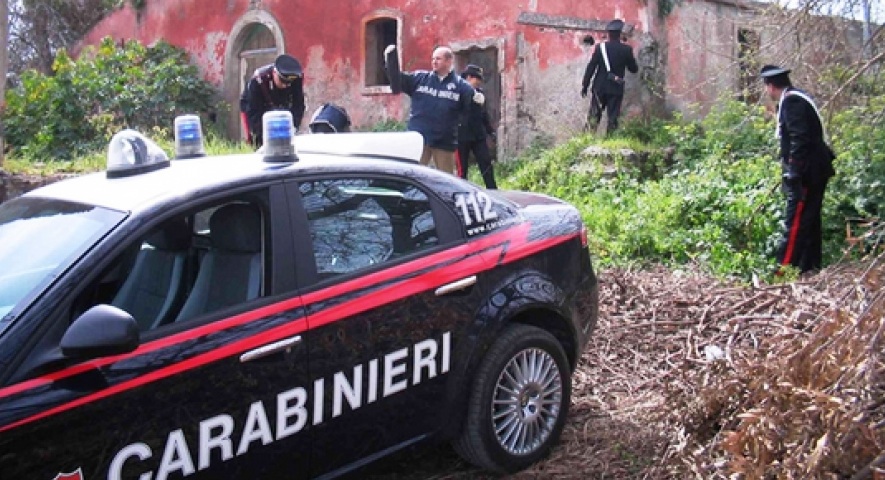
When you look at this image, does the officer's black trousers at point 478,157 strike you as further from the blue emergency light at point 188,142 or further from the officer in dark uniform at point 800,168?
the blue emergency light at point 188,142

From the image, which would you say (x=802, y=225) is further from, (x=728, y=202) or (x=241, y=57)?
(x=241, y=57)

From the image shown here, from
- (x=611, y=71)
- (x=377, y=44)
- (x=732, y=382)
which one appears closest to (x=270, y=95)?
(x=611, y=71)

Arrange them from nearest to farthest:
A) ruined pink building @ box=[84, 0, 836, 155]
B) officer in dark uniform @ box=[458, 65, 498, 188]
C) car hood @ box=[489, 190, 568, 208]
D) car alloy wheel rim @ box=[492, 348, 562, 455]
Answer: car alloy wheel rim @ box=[492, 348, 562, 455] < car hood @ box=[489, 190, 568, 208] < officer in dark uniform @ box=[458, 65, 498, 188] < ruined pink building @ box=[84, 0, 836, 155]

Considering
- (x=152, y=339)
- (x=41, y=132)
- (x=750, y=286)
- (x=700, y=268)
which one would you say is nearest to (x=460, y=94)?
(x=700, y=268)

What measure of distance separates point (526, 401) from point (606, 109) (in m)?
9.20

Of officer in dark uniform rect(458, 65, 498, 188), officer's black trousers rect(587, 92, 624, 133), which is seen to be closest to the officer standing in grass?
officer in dark uniform rect(458, 65, 498, 188)

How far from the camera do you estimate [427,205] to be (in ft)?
13.8

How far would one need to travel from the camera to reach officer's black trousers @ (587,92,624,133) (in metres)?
12.7

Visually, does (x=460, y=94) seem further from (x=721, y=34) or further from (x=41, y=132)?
(x=41, y=132)

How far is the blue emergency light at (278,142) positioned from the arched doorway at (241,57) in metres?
14.7

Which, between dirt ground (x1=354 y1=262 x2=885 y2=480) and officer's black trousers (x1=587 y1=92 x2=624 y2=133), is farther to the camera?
officer's black trousers (x1=587 y1=92 x2=624 y2=133)

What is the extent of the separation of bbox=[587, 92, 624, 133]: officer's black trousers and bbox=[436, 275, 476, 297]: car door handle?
8989mm

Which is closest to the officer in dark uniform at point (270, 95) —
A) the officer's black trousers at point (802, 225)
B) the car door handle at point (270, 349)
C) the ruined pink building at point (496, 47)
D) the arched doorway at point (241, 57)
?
the officer's black trousers at point (802, 225)

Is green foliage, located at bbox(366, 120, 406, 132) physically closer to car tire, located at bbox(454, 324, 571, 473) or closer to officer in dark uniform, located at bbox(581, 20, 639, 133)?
officer in dark uniform, located at bbox(581, 20, 639, 133)
